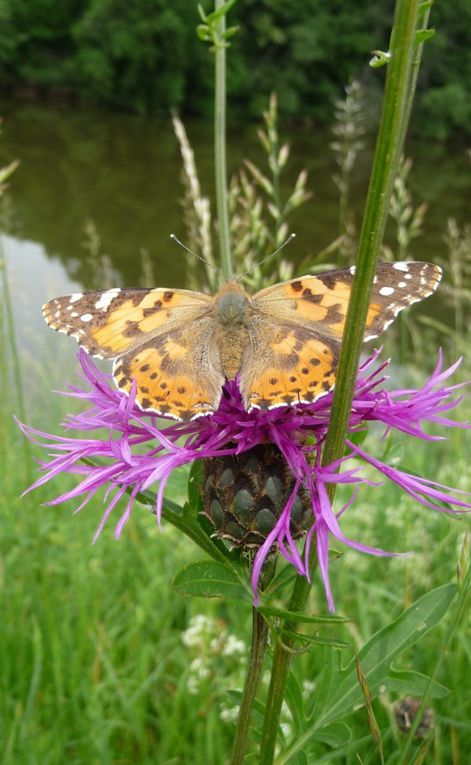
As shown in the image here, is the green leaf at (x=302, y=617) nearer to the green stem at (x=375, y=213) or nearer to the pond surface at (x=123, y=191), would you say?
the green stem at (x=375, y=213)

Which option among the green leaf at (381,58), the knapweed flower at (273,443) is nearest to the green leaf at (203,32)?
the knapweed flower at (273,443)

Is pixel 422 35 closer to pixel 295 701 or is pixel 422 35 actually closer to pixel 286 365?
pixel 286 365

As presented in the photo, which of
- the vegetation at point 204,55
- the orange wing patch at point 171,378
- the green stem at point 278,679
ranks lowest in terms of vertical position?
the green stem at point 278,679

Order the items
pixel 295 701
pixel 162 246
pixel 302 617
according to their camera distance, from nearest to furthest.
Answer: pixel 302 617
pixel 295 701
pixel 162 246

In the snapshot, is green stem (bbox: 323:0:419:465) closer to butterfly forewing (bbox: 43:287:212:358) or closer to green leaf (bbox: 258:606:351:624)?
green leaf (bbox: 258:606:351:624)

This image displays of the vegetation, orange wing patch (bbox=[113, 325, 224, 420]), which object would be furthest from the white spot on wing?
the vegetation

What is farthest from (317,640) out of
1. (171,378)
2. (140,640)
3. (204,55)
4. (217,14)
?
(204,55)
